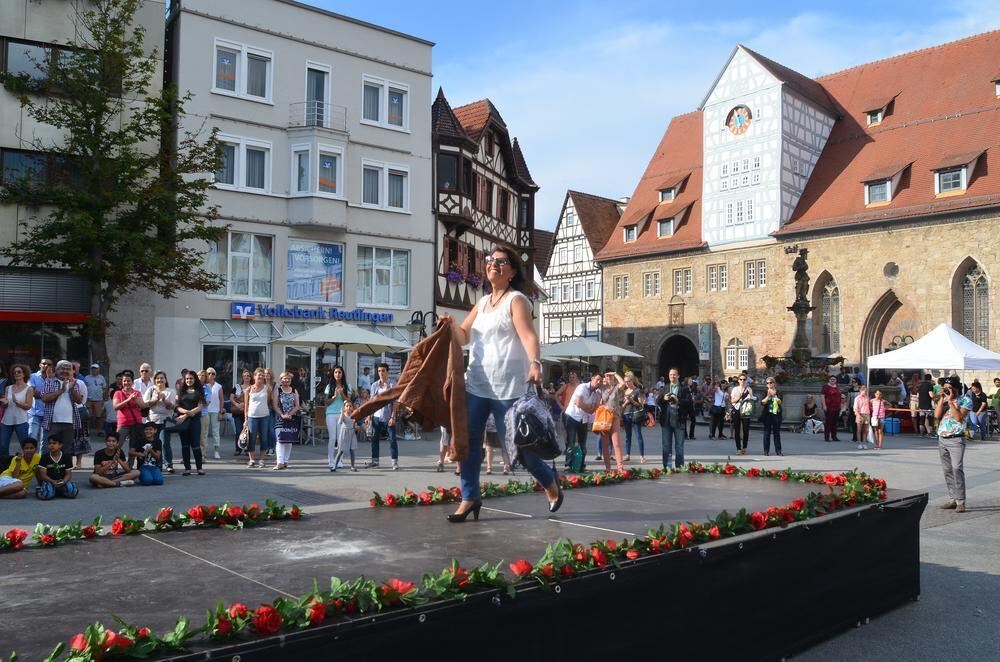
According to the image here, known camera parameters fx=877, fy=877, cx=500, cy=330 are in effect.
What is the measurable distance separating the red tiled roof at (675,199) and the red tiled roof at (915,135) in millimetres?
6840

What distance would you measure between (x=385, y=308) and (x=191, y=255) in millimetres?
8080

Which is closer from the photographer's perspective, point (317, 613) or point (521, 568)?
point (317, 613)

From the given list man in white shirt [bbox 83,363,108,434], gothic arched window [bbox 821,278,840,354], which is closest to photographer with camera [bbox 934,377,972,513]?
man in white shirt [bbox 83,363,108,434]

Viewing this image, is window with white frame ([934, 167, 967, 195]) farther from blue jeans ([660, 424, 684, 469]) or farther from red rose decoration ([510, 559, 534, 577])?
red rose decoration ([510, 559, 534, 577])

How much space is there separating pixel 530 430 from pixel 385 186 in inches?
1012

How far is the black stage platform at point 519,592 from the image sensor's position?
10.9ft

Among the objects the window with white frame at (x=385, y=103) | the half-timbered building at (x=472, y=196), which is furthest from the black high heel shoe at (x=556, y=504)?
the window with white frame at (x=385, y=103)

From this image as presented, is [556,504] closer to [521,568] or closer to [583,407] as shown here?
[521,568]

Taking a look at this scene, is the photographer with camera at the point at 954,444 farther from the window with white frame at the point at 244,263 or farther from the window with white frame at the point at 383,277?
the window with white frame at the point at 383,277

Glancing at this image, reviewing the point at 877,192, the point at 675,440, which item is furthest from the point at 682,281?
the point at 675,440

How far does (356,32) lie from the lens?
2978cm

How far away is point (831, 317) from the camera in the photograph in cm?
4375

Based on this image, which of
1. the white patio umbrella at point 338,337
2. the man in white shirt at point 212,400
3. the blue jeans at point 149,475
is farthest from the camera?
the white patio umbrella at point 338,337

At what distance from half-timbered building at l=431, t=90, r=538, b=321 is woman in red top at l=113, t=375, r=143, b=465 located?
1656 centimetres
